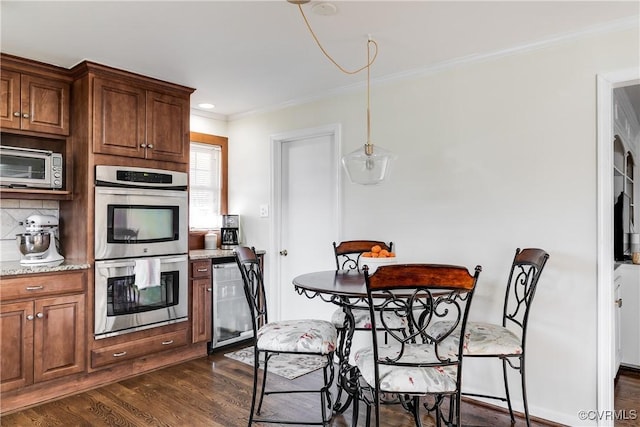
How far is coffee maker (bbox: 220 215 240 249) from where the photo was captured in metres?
4.49

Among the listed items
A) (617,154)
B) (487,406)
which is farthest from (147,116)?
(617,154)

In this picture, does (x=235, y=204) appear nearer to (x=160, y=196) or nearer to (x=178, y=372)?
(x=160, y=196)

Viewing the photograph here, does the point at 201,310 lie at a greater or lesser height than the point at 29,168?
lesser

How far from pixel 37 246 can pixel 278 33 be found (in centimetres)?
229

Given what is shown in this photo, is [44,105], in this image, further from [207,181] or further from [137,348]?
[137,348]

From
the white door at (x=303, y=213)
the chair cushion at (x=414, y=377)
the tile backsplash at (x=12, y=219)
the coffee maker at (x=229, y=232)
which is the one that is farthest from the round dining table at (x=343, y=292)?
the tile backsplash at (x=12, y=219)

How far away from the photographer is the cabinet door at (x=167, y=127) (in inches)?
138

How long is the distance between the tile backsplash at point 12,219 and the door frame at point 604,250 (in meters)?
4.07

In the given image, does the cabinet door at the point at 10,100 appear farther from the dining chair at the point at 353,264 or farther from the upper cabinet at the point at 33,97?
the dining chair at the point at 353,264

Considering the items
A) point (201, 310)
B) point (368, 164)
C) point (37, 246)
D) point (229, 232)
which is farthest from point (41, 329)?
point (368, 164)

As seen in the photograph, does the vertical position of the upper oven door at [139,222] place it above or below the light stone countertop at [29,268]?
above

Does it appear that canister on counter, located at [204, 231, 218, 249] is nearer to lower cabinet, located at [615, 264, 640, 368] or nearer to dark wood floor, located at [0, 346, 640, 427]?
dark wood floor, located at [0, 346, 640, 427]

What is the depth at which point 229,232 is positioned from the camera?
4504 mm

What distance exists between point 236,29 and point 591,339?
2878 mm
